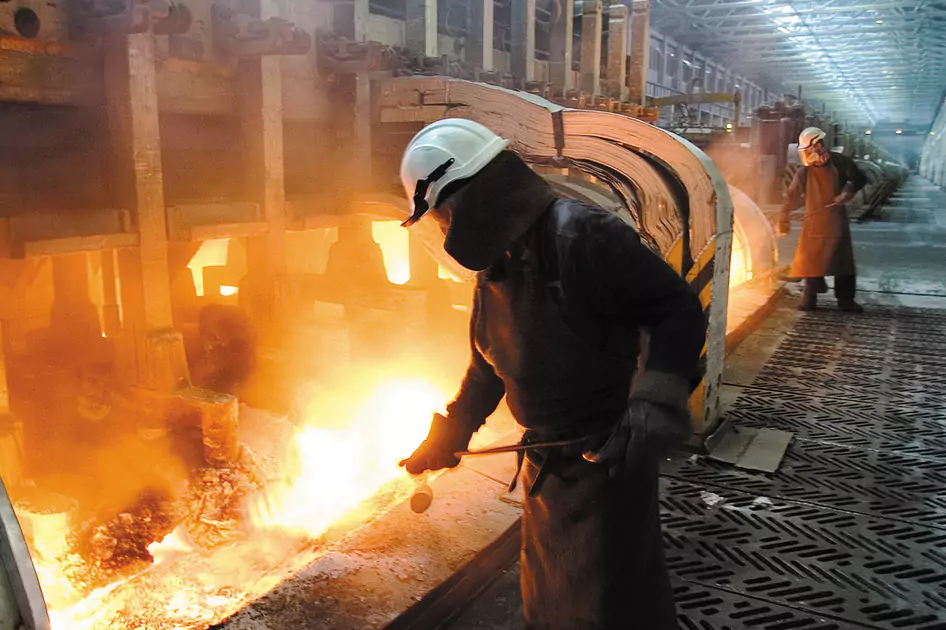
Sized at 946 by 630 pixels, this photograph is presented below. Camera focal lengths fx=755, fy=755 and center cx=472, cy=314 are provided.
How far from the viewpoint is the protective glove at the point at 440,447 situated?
87.0 inches

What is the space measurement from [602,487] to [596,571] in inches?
8.6

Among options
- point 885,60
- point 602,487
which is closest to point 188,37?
point 602,487

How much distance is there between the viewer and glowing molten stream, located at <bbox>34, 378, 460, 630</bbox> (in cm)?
436

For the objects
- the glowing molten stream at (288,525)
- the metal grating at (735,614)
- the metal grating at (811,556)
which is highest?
the metal grating at (811,556)

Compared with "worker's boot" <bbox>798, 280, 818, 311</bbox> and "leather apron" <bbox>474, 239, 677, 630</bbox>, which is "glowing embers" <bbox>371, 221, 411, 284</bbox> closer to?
"worker's boot" <bbox>798, 280, 818, 311</bbox>

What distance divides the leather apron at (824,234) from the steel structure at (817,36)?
1935 cm

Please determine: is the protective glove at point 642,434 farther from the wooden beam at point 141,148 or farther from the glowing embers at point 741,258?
the glowing embers at point 741,258

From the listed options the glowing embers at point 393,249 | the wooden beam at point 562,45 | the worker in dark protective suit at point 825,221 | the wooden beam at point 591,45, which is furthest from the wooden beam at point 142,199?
the wooden beam at point 591,45

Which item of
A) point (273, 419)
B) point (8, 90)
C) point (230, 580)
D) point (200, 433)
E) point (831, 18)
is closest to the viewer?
point (8, 90)

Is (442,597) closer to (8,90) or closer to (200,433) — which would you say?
(200,433)

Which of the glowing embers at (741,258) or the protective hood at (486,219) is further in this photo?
the glowing embers at (741,258)

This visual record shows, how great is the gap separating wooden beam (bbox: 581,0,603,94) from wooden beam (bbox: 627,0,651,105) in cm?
72

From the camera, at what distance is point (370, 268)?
7.81m

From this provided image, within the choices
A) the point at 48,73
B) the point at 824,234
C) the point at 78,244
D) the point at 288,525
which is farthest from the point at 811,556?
the point at 48,73
